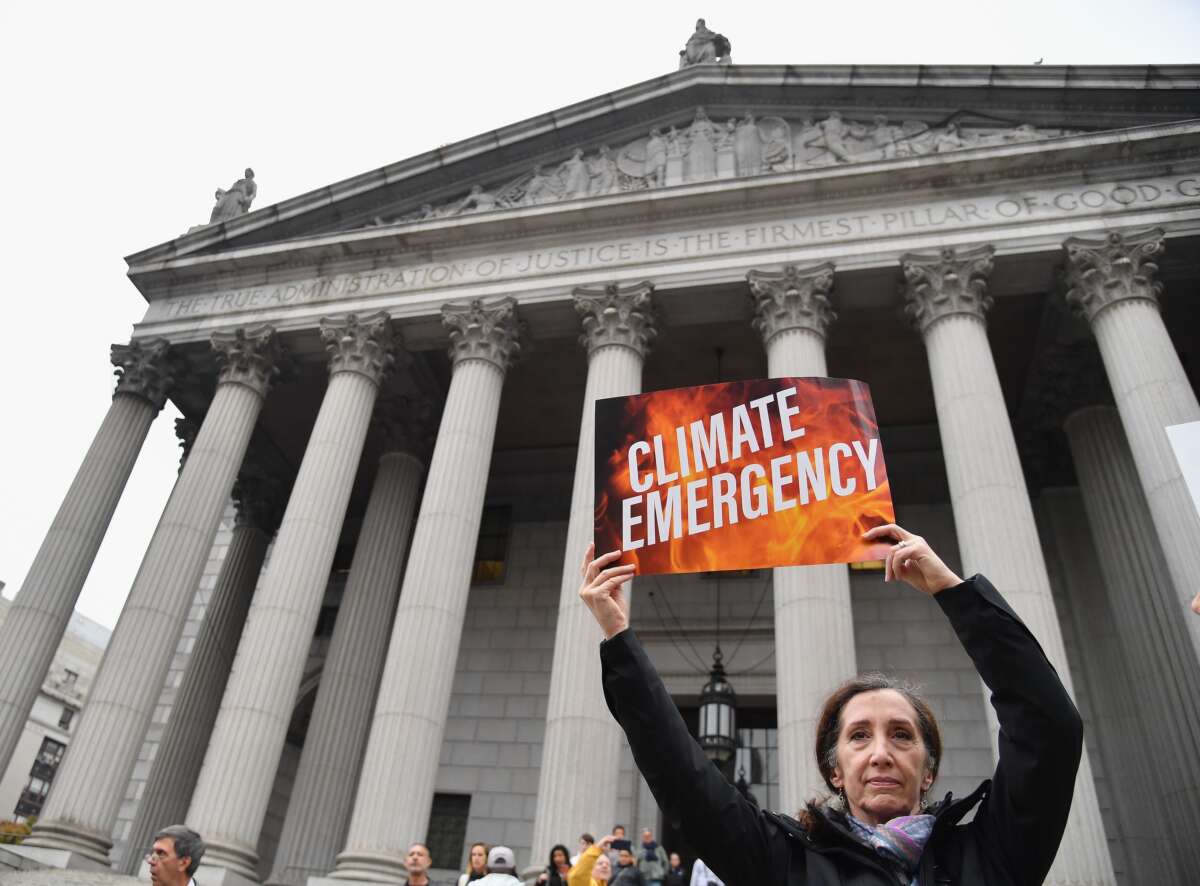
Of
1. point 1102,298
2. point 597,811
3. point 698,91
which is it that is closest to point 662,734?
point 597,811

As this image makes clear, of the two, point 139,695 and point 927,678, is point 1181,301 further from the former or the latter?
point 139,695

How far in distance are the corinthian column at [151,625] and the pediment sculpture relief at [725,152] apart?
5853 millimetres

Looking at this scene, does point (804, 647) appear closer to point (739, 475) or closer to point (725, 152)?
point (739, 475)

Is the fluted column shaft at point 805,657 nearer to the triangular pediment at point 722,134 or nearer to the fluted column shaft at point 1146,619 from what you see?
the fluted column shaft at point 1146,619

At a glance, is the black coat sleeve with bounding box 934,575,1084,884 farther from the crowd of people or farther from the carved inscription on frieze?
the carved inscription on frieze

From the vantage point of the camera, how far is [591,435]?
20.3 metres

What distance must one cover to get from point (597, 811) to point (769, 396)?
13.0 m

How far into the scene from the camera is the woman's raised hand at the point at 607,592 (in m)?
3.18

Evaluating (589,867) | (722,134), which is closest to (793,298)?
Result: (722,134)

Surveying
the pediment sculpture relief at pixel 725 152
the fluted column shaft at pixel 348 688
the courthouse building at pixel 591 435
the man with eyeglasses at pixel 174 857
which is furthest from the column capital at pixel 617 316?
the man with eyeglasses at pixel 174 857

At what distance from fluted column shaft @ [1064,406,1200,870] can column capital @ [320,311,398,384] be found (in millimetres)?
16807

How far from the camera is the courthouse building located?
666 inches

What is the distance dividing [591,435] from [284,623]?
7.53 meters

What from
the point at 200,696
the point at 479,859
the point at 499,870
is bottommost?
the point at 499,870
